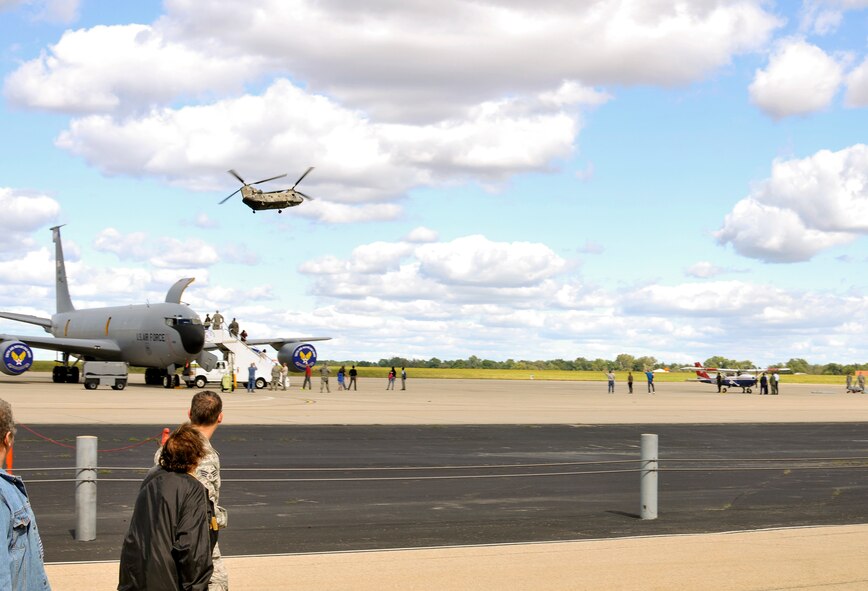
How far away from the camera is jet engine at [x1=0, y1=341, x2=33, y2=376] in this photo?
5091 centimetres

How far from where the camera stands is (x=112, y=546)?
1087 cm

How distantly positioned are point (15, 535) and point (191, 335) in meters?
51.2

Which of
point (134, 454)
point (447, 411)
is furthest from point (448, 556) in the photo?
point (447, 411)

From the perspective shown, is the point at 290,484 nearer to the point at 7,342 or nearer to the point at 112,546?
the point at 112,546

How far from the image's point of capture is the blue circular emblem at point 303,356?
207 ft

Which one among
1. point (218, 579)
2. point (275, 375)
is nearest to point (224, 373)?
point (275, 375)

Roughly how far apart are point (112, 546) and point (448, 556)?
3.61 meters

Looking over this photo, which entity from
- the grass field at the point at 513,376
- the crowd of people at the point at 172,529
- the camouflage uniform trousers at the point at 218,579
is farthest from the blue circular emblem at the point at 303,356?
the crowd of people at the point at 172,529

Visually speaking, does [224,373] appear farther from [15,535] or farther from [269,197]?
[15,535]

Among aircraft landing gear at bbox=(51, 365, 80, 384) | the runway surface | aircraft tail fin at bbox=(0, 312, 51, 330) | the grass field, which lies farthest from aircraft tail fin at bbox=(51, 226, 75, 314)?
the runway surface

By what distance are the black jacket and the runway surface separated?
5233mm

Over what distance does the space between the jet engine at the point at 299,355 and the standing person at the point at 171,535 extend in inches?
2271

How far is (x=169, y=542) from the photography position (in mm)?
5270

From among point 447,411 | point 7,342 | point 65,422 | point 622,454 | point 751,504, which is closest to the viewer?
point 751,504
